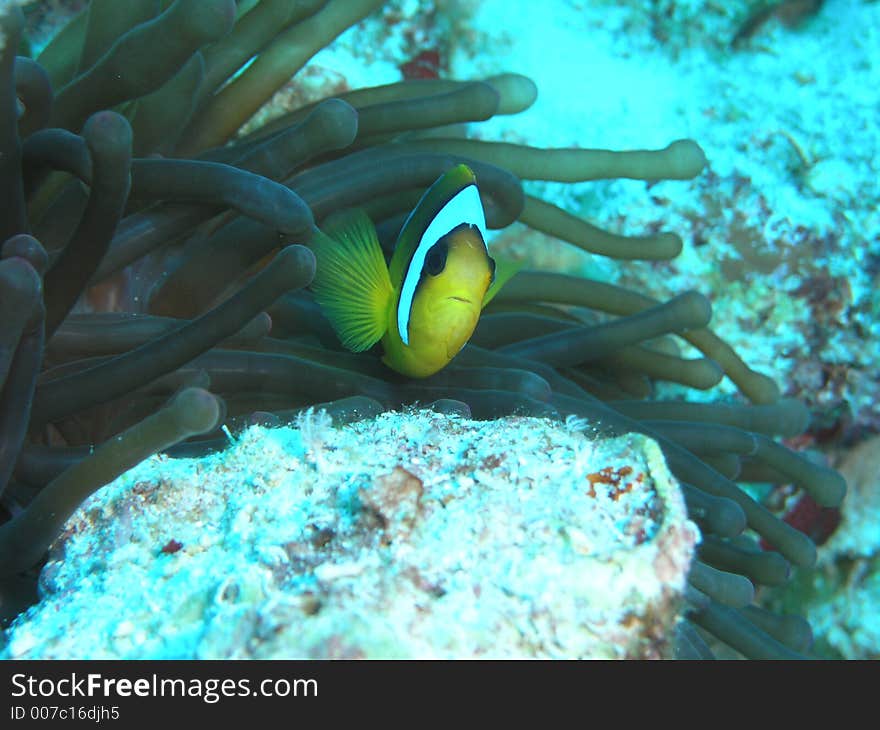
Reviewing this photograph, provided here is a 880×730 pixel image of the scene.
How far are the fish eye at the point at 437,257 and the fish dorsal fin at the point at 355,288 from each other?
18 cm

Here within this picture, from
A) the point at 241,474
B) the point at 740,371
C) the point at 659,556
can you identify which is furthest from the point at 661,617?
the point at 740,371

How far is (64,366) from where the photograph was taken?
120 centimetres

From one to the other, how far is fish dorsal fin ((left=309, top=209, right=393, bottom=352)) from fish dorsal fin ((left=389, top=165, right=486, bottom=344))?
6cm

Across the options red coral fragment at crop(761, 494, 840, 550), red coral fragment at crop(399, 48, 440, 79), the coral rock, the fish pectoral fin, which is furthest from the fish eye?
red coral fragment at crop(761, 494, 840, 550)

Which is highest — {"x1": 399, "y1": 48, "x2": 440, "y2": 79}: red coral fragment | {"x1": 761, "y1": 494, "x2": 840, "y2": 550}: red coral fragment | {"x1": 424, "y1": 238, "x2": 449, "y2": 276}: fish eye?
{"x1": 399, "y1": 48, "x2": 440, "y2": 79}: red coral fragment

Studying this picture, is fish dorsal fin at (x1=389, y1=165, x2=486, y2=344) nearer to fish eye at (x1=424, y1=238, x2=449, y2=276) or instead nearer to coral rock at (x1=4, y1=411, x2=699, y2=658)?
fish eye at (x1=424, y1=238, x2=449, y2=276)

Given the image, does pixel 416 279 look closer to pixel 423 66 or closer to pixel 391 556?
Answer: pixel 391 556

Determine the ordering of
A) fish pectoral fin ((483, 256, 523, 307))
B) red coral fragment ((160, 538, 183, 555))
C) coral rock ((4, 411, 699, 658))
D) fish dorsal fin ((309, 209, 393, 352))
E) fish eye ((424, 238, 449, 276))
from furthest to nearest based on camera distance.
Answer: fish pectoral fin ((483, 256, 523, 307)), fish dorsal fin ((309, 209, 393, 352)), fish eye ((424, 238, 449, 276)), red coral fragment ((160, 538, 183, 555)), coral rock ((4, 411, 699, 658))

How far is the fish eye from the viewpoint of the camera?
1.33 metres

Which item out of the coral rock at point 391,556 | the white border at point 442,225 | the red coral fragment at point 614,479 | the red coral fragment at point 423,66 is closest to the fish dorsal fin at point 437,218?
the white border at point 442,225

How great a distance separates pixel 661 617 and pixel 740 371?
1684mm

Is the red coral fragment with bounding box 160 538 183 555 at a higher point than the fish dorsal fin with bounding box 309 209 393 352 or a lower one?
lower

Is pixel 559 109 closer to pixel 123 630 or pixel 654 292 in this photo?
pixel 654 292

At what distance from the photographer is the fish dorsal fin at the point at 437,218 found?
1.38 meters
